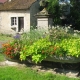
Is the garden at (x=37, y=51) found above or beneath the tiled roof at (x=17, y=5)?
beneath

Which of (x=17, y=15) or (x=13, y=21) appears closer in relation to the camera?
(x=17, y=15)

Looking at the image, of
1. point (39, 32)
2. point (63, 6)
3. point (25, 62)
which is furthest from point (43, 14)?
point (63, 6)

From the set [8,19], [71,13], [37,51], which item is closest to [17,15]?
[8,19]

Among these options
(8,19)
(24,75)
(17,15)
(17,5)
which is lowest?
(24,75)

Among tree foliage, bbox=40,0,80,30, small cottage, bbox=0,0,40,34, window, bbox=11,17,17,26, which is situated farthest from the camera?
window, bbox=11,17,17,26

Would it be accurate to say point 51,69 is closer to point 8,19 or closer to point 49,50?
point 49,50

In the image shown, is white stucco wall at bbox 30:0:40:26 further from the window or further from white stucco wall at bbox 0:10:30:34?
the window

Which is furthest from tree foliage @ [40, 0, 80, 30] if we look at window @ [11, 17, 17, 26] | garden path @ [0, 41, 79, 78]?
garden path @ [0, 41, 79, 78]

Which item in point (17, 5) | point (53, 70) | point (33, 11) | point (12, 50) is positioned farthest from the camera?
point (17, 5)

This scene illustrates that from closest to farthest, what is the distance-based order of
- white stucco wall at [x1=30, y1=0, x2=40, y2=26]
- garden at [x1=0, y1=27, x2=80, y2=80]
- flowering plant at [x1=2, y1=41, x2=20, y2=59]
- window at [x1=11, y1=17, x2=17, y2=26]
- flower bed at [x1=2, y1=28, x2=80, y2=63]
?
1. garden at [x1=0, y1=27, x2=80, y2=80]
2. flower bed at [x1=2, y1=28, x2=80, y2=63]
3. flowering plant at [x1=2, y1=41, x2=20, y2=59]
4. white stucco wall at [x1=30, y1=0, x2=40, y2=26]
5. window at [x1=11, y1=17, x2=17, y2=26]

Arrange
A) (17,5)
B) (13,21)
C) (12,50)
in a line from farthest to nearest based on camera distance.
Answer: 1. (13,21)
2. (17,5)
3. (12,50)

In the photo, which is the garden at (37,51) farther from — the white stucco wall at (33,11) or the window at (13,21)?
the window at (13,21)

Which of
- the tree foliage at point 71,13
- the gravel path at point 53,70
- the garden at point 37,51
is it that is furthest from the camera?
the tree foliage at point 71,13

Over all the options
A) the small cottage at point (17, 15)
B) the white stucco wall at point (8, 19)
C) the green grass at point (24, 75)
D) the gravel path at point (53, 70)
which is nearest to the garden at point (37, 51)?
the green grass at point (24, 75)
